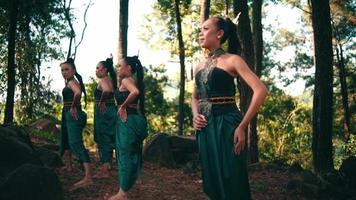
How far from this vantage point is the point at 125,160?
A: 6.14 metres

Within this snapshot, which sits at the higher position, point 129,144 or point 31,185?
point 129,144

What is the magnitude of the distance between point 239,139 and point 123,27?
40.2 feet

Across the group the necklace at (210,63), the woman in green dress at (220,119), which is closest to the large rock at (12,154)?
the woman in green dress at (220,119)

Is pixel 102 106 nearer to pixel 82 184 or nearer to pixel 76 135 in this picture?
pixel 76 135

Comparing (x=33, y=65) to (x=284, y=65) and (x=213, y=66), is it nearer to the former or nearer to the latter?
(x=213, y=66)

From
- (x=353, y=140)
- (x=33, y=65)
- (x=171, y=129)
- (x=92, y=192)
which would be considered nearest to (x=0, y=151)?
(x=92, y=192)

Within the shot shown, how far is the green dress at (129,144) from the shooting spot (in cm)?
615

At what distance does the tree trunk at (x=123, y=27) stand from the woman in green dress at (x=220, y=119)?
11.2m

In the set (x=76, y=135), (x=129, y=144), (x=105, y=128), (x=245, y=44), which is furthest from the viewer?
(x=245, y=44)

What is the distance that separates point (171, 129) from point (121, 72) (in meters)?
18.7

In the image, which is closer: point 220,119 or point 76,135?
point 220,119

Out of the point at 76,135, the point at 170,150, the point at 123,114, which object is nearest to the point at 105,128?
the point at 76,135

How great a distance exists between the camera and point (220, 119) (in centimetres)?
369

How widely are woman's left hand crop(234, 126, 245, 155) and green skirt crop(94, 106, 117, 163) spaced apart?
5138 mm
